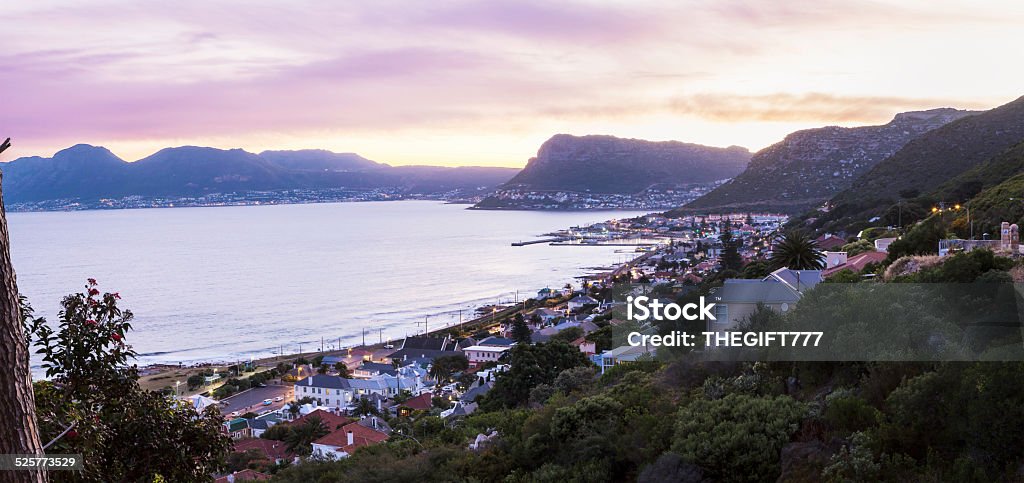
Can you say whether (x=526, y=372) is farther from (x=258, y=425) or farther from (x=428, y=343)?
(x=428, y=343)

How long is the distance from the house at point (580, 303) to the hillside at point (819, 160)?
42463 millimetres

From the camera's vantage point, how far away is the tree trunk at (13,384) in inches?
95.7

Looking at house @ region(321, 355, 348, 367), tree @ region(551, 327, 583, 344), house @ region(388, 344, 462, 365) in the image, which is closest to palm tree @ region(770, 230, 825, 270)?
tree @ region(551, 327, 583, 344)

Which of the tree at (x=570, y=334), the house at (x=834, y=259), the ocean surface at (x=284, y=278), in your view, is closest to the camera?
the house at (x=834, y=259)

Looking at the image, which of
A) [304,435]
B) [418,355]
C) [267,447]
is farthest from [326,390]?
[304,435]

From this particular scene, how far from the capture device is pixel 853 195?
2029 inches

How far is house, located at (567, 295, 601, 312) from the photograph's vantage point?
47438mm

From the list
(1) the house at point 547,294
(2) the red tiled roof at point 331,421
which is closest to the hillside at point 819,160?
(1) the house at point 547,294

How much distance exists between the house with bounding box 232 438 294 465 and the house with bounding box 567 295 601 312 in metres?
28.8

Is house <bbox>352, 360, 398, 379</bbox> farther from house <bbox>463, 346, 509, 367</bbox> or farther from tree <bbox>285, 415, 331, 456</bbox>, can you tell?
tree <bbox>285, 415, 331, 456</bbox>

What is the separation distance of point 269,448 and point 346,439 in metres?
2.50

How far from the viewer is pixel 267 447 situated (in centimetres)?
1941

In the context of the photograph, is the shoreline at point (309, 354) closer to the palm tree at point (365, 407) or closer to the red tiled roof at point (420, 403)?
the palm tree at point (365, 407)

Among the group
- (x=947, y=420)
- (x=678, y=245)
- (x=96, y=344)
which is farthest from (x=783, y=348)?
(x=678, y=245)
